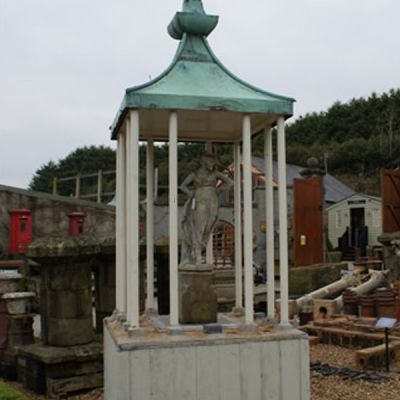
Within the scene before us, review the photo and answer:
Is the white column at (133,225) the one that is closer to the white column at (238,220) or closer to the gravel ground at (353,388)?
Result: the white column at (238,220)

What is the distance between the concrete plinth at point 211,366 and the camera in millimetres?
4031

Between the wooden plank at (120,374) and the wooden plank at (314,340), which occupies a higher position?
the wooden plank at (120,374)

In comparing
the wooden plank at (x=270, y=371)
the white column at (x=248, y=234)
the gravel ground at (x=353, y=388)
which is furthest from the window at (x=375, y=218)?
the wooden plank at (x=270, y=371)

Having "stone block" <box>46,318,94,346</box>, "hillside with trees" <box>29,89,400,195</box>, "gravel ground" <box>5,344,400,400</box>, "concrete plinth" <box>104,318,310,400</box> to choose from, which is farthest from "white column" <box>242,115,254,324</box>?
"hillside with trees" <box>29,89,400,195</box>

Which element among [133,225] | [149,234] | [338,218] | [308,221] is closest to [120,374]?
[133,225]

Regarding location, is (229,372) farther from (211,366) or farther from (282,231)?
(282,231)

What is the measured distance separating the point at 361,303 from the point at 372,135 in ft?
130

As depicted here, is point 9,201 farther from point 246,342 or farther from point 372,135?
point 372,135

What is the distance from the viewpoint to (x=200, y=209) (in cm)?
500

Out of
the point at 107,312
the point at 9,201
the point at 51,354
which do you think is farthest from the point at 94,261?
the point at 9,201

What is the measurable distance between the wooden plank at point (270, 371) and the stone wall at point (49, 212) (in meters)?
9.45

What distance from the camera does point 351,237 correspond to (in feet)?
86.1

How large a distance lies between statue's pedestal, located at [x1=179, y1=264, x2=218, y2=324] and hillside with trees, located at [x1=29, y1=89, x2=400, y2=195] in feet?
101

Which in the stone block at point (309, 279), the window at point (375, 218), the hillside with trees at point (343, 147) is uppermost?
the hillside with trees at point (343, 147)
